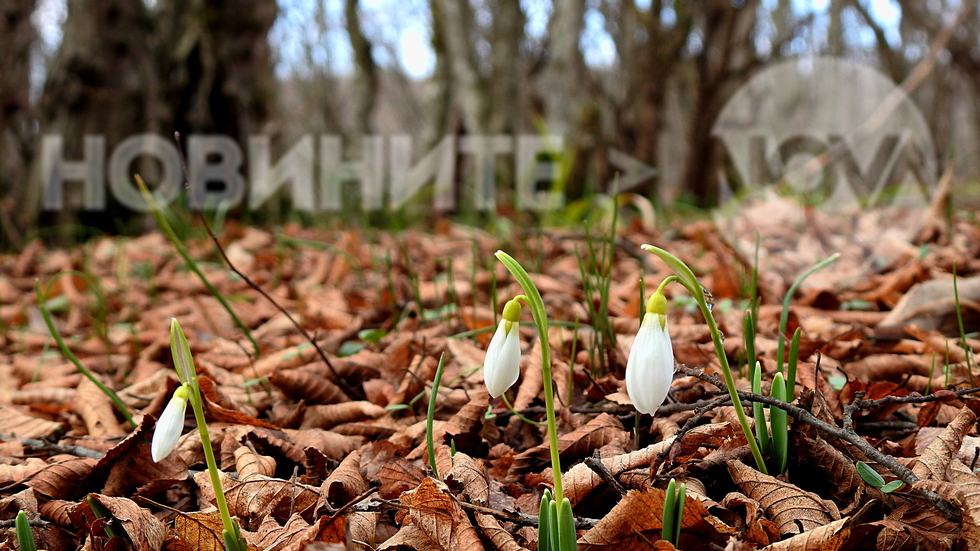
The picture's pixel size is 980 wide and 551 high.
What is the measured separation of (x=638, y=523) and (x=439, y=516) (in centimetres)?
28

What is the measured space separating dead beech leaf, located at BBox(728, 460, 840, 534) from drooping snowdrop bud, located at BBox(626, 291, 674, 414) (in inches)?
12.8

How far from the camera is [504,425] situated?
147 centimetres

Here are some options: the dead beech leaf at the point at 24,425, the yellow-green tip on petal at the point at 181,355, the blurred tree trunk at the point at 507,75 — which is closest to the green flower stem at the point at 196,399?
the yellow-green tip on petal at the point at 181,355

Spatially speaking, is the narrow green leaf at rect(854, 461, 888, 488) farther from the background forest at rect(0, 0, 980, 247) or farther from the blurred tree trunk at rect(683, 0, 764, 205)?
the blurred tree trunk at rect(683, 0, 764, 205)

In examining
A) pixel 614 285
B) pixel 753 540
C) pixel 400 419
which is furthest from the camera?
pixel 614 285

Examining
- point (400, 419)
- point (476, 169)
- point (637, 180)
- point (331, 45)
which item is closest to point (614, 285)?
point (400, 419)

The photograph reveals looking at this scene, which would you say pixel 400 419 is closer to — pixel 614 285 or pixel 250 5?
pixel 614 285

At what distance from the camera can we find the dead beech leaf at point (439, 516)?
1.00m

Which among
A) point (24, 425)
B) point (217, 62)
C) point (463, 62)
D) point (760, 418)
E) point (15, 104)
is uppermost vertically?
point (463, 62)

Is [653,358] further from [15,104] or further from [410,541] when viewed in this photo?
[15,104]

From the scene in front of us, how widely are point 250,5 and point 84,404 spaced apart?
4.86 m

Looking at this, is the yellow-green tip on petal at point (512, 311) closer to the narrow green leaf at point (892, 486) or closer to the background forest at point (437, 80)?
the narrow green leaf at point (892, 486)

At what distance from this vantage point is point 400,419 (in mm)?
1540

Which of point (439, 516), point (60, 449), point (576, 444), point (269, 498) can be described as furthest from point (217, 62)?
point (439, 516)
